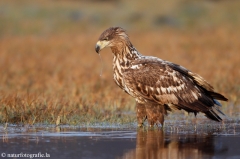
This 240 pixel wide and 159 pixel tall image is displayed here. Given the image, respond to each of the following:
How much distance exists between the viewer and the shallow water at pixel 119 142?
7.16m

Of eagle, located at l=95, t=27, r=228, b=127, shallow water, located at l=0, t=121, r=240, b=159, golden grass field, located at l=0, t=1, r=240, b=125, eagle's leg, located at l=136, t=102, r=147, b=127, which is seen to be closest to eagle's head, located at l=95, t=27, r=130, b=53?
eagle, located at l=95, t=27, r=228, b=127

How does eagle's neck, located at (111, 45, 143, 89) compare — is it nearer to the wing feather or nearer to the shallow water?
the wing feather

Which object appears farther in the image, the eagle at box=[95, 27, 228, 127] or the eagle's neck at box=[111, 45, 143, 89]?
→ the eagle's neck at box=[111, 45, 143, 89]

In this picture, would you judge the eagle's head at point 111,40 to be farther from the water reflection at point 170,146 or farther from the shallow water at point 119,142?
the water reflection at point 170,146

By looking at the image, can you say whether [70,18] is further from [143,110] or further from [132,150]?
[132,150]

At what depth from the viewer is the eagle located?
9.30m

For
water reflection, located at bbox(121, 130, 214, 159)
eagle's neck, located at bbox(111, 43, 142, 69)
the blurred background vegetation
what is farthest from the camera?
the blurred background vegetation

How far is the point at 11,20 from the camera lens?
31922 mm

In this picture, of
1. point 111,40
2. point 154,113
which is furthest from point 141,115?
point 111,40

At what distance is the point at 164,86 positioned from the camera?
9.44 metres

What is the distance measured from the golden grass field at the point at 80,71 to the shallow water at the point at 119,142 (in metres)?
0.85

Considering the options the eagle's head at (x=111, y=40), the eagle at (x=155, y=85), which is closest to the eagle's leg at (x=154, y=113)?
the eagle at (x=155, y=85)

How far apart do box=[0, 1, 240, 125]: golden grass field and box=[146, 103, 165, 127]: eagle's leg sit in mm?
675

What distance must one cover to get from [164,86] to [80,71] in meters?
7.27
